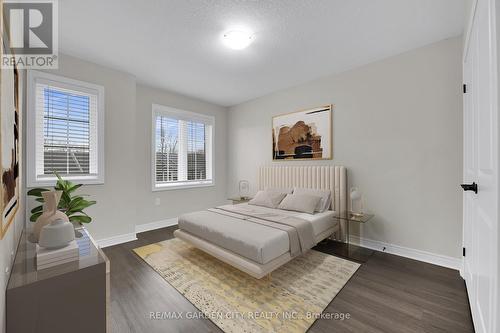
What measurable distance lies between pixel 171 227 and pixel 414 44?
4923mm

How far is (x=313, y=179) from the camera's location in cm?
366

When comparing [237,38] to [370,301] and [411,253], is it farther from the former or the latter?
[411,253]

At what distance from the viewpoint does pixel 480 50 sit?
4.49ft

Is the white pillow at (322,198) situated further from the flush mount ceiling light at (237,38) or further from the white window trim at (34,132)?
the white window trim at (34,132)

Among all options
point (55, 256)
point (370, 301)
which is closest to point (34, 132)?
point (55, 256)

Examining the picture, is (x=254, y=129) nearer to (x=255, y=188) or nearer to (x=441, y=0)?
(x=255, y=188)

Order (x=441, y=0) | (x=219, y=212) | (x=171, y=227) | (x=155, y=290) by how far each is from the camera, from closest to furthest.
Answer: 1. (x=441, y=0)
2. (x=155, y=290)
3. (x=219, y=212)
4. (x=171, y=227)

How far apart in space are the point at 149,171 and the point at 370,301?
3930 mm

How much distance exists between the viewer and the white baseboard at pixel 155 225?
3.90m

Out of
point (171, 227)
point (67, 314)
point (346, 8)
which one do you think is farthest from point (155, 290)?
point (346, 8)

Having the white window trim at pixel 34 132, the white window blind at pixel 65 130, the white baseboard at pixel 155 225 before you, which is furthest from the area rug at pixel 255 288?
the white window blind at pixel 65 130

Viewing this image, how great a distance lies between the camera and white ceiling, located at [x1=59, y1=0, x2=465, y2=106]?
6.54 ft

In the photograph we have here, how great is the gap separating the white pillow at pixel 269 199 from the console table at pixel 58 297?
2.63 meters

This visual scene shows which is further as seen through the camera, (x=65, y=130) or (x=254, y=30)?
(x=65, y=130)
